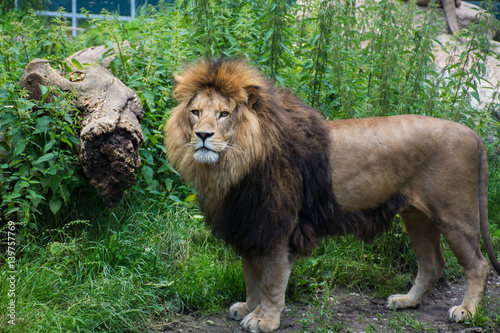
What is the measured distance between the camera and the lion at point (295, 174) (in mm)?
3566

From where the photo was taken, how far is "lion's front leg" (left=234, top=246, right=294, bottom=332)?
12.5 ft

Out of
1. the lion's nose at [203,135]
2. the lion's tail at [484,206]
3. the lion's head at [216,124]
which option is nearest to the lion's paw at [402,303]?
the lion's tail at [484,206]

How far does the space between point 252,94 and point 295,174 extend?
2.12ft

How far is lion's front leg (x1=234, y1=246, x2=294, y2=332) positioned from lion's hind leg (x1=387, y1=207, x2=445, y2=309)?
1.12 meters

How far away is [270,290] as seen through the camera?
3875mm

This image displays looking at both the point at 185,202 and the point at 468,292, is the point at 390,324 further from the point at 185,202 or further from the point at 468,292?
the point at 185,202

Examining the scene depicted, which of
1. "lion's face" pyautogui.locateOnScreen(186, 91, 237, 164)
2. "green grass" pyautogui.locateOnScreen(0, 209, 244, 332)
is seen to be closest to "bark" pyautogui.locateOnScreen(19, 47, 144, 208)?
"green grass" pyautogui.locateOnScreen(0, 209, 244, 332)

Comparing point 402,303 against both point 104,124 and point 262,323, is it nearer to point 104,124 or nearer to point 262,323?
point 262,323

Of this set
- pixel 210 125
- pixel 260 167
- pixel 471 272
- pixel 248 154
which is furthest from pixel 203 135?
pixel 471 272

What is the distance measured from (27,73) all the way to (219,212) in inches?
80.4

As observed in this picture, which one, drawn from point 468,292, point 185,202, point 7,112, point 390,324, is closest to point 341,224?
point 390,324

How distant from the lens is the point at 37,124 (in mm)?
4141

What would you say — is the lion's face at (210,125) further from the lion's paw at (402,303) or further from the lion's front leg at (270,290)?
the lion's paw at (402,303)

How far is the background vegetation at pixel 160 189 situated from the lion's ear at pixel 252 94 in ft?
4.78
